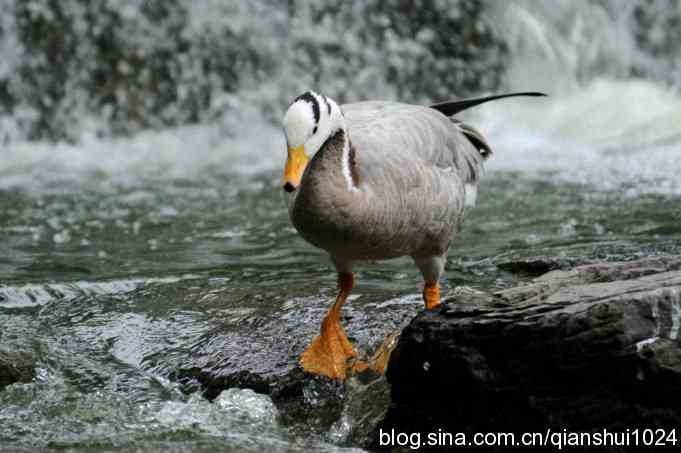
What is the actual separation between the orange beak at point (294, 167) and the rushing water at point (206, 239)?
104 cm

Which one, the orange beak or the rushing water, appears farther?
the rushing water

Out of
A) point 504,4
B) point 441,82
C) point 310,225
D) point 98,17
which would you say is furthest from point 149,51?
point 310,225

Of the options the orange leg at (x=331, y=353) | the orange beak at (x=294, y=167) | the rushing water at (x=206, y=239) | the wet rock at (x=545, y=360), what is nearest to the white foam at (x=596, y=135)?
the rushing water at (x=206, y=239)

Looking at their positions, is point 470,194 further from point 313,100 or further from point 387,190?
point 313,100

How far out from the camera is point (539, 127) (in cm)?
1186

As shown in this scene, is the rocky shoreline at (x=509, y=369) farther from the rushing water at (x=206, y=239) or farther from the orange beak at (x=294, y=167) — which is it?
the orange beak at (x=294, y=167)

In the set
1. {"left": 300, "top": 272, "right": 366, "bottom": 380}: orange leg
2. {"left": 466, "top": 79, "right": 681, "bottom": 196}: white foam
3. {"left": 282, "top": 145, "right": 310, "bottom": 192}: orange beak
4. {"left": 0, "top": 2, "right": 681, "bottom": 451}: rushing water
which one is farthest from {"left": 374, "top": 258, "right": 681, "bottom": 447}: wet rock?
{"left": 466, "top": 79, "right": 681, "bottom": 196}: white foam

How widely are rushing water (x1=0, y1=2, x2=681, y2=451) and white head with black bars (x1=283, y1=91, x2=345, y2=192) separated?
109 centimetres

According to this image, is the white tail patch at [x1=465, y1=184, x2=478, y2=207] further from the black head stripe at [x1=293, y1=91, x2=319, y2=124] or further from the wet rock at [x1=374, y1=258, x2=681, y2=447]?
the black head stripe at [x1=293, y1=91, x2=319, y2=124]

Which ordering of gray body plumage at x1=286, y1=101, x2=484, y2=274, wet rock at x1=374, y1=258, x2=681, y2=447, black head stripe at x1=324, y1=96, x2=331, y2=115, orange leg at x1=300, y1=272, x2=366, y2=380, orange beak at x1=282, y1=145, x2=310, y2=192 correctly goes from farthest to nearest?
orange leg at x1=300, y1=272, x2=366, y2=380 → gray body plumage at x1=286, y1=101, x2=484, y2=274 → black head stripe at x1=324, y1=96, x2=331, y2=115 → orange beak at x1=282, y1=145, x2=310, y2=192 → wet rock at x1=374, y1=258, x2=681, y2=447

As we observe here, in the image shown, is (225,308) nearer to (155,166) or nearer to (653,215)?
(653,215)

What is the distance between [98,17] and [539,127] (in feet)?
17.6

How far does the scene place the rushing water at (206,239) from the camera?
14.1 ft

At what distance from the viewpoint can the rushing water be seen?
4.29m
